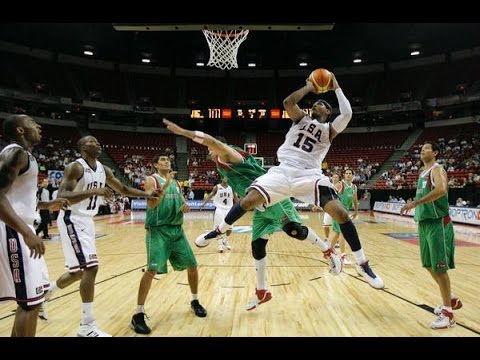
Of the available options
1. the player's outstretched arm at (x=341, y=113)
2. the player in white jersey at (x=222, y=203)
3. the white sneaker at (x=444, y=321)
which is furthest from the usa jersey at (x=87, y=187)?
the player in white jersey at (x=222, y=203)

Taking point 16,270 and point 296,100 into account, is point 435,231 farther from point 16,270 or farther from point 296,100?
point 16,270

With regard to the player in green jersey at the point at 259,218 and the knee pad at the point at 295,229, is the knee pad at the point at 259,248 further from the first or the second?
the knee pad at the point at 295,229

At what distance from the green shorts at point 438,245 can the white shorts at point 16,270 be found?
411 centimetres

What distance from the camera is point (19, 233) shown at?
114 inches

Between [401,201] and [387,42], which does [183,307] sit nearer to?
[401,201]

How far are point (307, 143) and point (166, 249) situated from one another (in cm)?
214

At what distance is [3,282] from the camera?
2906 millimetres

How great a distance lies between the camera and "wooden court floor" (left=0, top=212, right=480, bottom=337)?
172 inches

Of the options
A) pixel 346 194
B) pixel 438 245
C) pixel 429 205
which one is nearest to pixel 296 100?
pixel 429 205

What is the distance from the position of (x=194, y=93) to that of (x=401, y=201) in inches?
808

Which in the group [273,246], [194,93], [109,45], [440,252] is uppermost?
[109,45]

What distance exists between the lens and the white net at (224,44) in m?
10.9

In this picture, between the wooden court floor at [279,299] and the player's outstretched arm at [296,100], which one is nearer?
the player's outstretched arm at [296,100]
